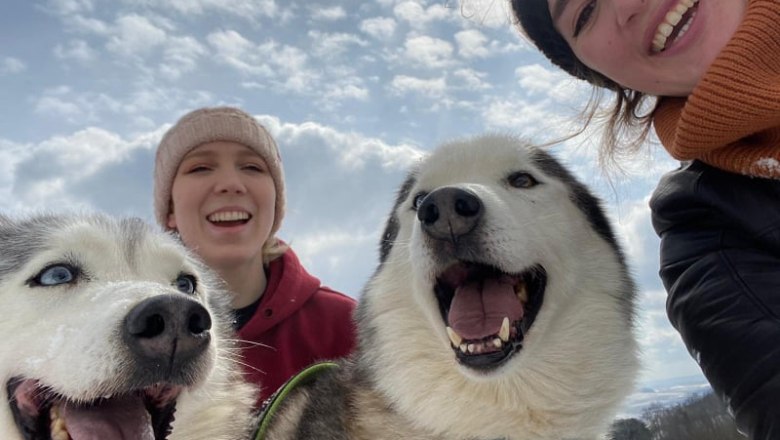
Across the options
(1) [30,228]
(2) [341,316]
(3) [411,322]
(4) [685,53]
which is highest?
(4) [685,53]

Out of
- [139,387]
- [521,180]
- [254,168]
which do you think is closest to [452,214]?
[521,180]

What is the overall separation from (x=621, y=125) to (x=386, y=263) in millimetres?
1508

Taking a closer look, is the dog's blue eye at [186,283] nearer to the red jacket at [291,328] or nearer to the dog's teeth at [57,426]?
the dog's teeth at [57,426]

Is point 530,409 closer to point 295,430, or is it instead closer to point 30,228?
point 295,430

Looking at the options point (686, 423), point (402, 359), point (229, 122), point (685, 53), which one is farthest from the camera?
point (686, 423)

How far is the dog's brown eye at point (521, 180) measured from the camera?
358cm

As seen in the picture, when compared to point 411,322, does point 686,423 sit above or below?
below

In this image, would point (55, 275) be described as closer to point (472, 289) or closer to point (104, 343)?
point (104, 343)

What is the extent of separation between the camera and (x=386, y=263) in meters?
3.61

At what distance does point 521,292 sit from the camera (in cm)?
321

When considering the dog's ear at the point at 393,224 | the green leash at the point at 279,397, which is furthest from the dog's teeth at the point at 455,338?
the dog's ear at the point at 393,224

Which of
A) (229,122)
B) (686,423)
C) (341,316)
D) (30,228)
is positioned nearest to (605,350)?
(341,316)

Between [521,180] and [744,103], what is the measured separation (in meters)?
1.27

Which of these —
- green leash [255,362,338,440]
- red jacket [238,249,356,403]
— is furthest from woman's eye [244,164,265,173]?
green leash [255,362,338,440]
